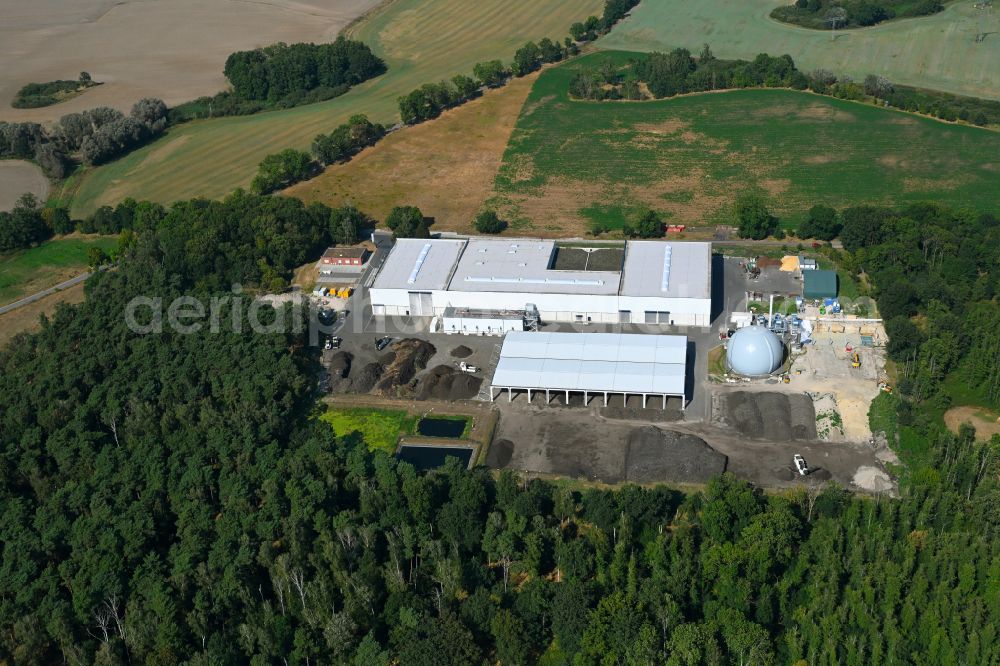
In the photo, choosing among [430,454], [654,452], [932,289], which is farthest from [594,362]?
[932,289]

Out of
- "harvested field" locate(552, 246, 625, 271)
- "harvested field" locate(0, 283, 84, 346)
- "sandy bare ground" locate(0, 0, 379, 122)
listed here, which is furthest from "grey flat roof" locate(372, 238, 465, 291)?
"sandy bare ground" locate(0, 0, 379, 122)

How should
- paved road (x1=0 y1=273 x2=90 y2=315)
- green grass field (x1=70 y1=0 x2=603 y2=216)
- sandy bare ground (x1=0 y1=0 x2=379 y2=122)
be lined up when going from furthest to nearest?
sandy bare ground (x1=0 y1=0 x2=379 y2=122)
green grass field (x1=70 y1=0 x2=603 y2=216)
paved road (x1=0 y1=273 x2=90 y2=315)

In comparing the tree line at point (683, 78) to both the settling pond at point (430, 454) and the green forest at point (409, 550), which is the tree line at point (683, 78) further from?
the settling pond at point (430, 454)

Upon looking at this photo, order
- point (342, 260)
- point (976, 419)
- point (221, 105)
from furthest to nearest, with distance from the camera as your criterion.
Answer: point (221, 105), point (342, 260), point (976, 419)

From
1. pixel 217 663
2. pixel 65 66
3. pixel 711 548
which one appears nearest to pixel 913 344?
pixel 711 548

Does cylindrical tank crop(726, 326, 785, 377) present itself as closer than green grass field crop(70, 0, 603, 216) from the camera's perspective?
Yes

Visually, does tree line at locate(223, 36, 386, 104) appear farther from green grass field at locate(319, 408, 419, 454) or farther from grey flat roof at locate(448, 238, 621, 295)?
green grass field at locate(319, 408, 419, 454)

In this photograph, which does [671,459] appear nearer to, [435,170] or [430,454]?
[430,454]
